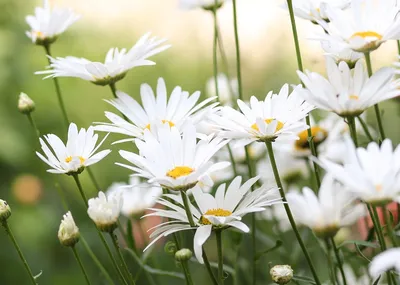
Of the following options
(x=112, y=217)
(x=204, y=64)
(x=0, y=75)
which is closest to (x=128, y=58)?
(x=112, y=217)

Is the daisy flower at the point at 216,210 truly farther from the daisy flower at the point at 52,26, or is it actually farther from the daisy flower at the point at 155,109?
the daisy flower at the point at 52,26

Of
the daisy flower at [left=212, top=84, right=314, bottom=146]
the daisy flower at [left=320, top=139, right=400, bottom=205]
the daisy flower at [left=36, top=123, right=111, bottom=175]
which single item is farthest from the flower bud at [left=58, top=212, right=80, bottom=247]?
the daisy flower at [left=320, top=139, right=400, bottom=205]

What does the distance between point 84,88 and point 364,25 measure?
1.82 meters

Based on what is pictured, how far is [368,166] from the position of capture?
0.48 m

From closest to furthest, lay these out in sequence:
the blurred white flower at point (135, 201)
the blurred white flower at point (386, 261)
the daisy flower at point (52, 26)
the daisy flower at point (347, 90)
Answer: the blurred white flower at point (386, 261) → the daisy flower at point (347, 90) → the daisy flower at point (52, 26) → the blurred white flower at point (135, 201)

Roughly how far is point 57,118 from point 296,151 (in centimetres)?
114

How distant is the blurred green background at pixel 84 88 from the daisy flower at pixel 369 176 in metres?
0.72

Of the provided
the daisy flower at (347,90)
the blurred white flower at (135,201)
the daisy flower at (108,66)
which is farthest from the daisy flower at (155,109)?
the blurred white flower at (135,201)

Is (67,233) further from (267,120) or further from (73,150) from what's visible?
(267,120)

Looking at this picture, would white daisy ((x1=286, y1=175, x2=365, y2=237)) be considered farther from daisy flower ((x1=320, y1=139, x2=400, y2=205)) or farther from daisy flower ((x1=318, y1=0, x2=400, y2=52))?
daisy flower ((x1=318, y1=0, x2=400, y2=52))

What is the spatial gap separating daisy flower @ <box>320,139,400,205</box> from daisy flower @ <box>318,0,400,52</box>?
0.44 feet

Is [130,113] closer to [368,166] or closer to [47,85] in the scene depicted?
[368,166]

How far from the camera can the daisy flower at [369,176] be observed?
462mm

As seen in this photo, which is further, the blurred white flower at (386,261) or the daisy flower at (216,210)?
the daisy flower at (216,210)
